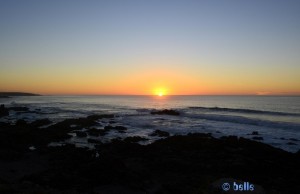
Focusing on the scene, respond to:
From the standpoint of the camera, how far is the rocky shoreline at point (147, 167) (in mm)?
12195

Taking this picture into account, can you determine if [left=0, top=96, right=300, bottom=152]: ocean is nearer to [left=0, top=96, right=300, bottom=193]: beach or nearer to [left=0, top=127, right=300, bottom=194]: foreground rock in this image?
[left=0, top=96, right=300, bottom=193]: beach

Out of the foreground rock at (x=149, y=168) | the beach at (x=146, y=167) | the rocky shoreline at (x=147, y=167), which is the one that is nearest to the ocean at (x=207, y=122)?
the beach at (x=146, y=167)

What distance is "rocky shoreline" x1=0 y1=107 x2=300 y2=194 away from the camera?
1220 cm

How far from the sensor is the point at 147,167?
15844mm

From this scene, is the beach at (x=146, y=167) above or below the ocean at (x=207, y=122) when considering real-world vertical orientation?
above

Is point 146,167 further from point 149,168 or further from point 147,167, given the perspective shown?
point 149,168

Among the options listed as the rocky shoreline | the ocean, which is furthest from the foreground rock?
the ocean

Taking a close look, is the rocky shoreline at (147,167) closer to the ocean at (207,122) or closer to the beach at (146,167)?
the beach at (146,167)

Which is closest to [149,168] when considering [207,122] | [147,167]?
[147,167]

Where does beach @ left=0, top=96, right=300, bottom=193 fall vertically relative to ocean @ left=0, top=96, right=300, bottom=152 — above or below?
above

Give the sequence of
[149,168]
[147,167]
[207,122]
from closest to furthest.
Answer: [149,168]
[147,167]
[207,122]

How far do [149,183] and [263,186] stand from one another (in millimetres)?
5646

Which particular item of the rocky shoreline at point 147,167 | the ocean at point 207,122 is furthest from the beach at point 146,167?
the ocean at point 207,122

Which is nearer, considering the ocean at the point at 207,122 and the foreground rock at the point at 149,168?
the foreground rock at the point at 149,168
